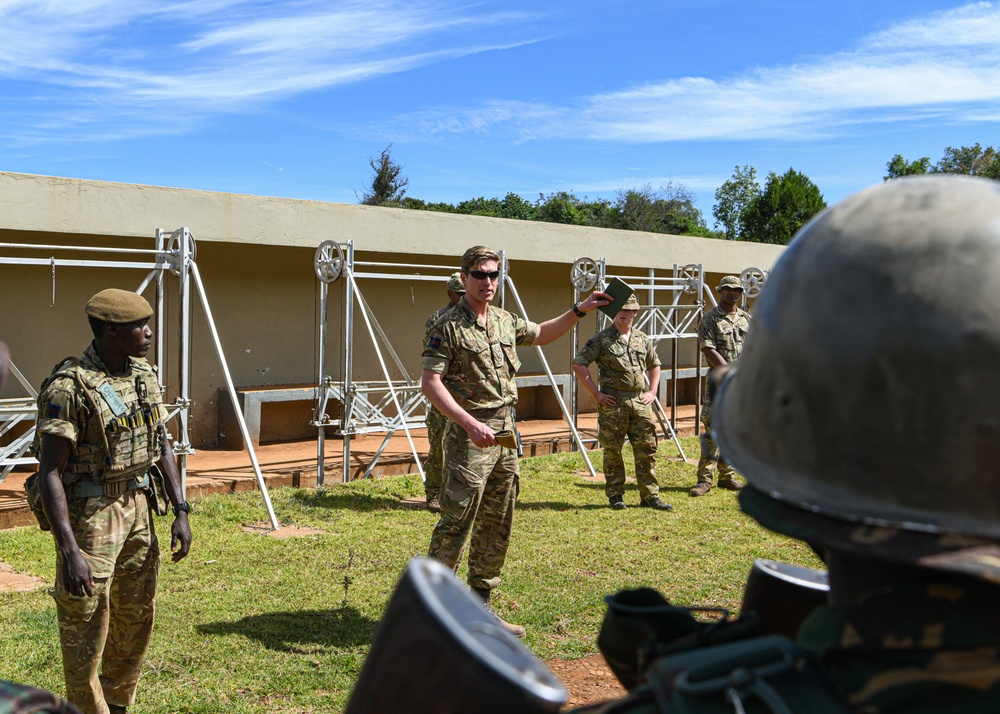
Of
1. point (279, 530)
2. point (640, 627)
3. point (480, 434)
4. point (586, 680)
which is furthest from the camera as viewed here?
point (279, 530)

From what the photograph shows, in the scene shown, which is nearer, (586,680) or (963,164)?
(586,680)

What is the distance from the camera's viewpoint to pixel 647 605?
1.42 meters

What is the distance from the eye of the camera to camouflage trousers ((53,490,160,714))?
3.45m

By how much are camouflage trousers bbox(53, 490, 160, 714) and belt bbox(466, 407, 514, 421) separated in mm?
1822

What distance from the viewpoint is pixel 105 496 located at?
3598mm

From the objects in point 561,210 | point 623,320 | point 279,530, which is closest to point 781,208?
point 561,210

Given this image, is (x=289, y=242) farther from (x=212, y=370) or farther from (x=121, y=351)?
(x=121, y=351)

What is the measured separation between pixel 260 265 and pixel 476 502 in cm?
779

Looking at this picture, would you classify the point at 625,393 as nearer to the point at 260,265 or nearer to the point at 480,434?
the point at 480,434

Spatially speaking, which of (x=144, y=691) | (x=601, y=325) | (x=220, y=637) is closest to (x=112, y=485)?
(x=144, y=691)

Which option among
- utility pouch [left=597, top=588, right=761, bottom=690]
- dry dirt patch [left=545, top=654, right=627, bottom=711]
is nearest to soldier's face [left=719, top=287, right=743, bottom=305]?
dry dirt patch [left=545, top=654, right=627, bottom=711]

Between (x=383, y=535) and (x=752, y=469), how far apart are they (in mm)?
6424

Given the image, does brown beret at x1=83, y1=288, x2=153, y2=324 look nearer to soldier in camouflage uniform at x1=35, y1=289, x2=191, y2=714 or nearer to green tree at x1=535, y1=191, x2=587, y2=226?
soldier in camouflage uniform at x1=35, y1=289, x2=191, y2=714

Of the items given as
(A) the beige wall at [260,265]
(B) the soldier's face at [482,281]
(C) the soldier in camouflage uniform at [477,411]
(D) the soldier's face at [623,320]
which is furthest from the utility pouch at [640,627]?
(A) the beige wall at [260,265]
